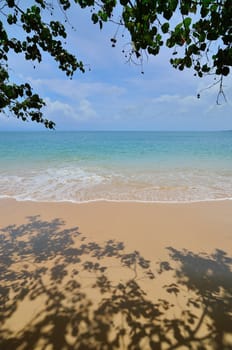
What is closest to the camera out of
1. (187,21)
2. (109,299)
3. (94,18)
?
(187,21)

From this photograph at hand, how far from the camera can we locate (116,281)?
12.7 ft

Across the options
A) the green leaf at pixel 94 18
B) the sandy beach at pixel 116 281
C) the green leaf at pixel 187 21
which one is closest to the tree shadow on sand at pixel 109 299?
the sandy beach at pixel 116 281

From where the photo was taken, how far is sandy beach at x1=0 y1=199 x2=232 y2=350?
2.84 meters

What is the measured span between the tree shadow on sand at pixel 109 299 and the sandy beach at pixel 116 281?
1cm

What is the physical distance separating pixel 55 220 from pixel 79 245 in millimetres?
1717

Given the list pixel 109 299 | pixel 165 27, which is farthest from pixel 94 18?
pixel 109 299

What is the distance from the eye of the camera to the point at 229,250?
478cm

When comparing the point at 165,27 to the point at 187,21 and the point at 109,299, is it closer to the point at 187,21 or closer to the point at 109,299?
the point at 187,21

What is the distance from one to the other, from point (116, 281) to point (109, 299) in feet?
1.47

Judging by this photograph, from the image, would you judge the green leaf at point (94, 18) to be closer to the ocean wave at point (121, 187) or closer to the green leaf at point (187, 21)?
the green leaf at point (187, 21)

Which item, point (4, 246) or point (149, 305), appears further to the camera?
point (4, 246)

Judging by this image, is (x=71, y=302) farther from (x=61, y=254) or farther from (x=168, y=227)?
(x=168, y=227)

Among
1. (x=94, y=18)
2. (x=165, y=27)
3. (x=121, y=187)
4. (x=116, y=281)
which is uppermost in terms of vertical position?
(x=94, y=18)

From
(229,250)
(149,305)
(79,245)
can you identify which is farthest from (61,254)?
(229,250)
